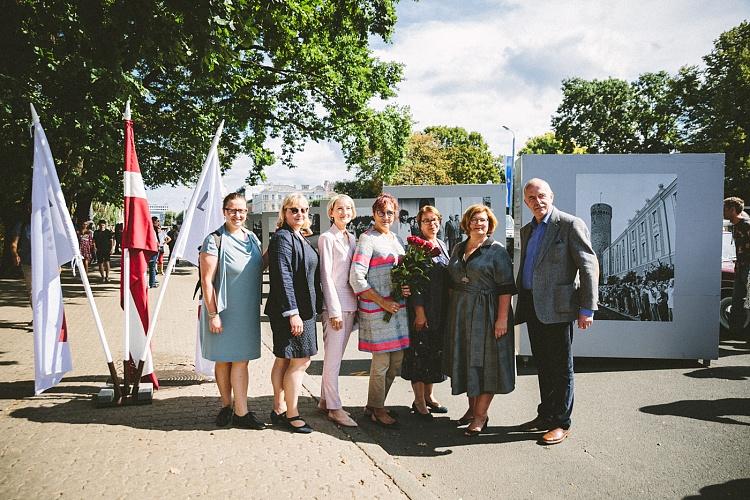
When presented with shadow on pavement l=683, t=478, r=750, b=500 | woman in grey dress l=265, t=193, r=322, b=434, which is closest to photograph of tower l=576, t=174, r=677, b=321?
shadow on pavement l=683, t=478, r=750, b=500

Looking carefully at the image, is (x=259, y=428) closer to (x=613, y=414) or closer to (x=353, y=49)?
(x=613, y=414)

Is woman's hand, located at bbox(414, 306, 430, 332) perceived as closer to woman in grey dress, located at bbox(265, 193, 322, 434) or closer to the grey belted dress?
the grey belted dress

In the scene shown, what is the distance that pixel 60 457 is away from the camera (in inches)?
155

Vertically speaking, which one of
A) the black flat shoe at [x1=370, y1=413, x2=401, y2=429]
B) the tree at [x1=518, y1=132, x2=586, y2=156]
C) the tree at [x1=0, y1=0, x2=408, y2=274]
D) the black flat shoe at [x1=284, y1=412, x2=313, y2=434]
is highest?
the tree at [x1=518, y1=132, x2=586, y2=156]

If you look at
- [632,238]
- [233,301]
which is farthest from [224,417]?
[632,238]

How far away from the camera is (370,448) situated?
4.18 meters

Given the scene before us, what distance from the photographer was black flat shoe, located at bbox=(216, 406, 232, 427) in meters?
4.66

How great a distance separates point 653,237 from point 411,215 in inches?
180

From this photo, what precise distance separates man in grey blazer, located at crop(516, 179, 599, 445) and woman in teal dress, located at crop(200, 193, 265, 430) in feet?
8.03

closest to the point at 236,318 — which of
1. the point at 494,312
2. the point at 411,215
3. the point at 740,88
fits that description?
the point at 494,312

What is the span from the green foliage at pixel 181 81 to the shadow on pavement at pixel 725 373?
715cm

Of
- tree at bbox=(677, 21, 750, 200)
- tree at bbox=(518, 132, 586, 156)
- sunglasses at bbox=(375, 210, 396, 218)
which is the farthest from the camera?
tree at bbox=(518, 132, 586, 156)

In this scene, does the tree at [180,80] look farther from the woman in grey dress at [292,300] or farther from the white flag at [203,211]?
the woman in grey dress at [292,300]

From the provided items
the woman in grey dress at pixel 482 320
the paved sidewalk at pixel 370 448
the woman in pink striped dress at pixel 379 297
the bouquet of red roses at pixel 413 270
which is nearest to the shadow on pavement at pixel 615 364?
the paved sidewalk at pixel 370 448
